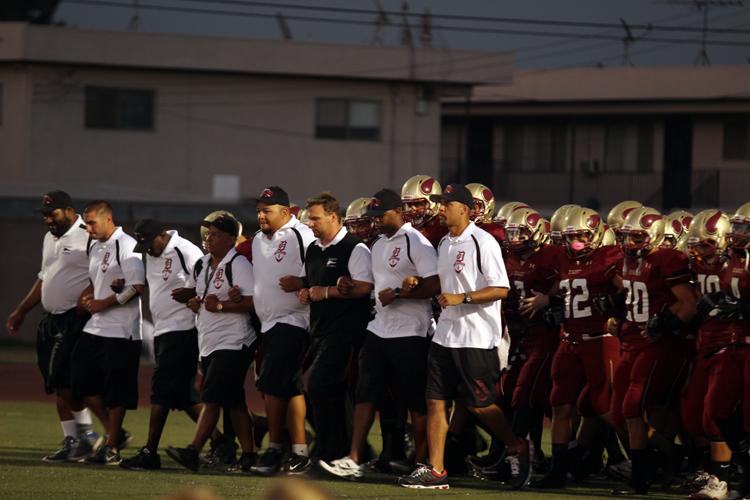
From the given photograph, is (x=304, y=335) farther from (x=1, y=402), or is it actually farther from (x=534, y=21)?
(x=534, y=21)

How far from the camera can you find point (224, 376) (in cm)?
1173

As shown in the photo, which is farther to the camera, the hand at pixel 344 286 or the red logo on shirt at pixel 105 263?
the red logo on shirt at pixel 105 263

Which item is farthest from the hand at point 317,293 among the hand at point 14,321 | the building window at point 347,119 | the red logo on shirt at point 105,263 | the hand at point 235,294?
the building window at point 347,119

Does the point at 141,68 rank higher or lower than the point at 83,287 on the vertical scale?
higher

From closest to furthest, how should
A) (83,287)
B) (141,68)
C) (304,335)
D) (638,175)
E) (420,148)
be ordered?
(304,335) < (83,287) < (141,68) < (420,148) < (638,175)

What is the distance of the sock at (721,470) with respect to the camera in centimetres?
1022

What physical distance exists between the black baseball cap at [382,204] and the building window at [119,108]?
25595mm

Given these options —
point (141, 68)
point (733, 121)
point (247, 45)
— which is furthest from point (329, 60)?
point (733, 121)

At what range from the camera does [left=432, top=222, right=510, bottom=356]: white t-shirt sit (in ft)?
35.1

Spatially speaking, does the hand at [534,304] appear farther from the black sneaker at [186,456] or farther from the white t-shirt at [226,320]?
the black sneaker at [186,456]

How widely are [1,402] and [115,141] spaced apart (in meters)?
18.4

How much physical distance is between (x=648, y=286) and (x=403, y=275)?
1.93 m

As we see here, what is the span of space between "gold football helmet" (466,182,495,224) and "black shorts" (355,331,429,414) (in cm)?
170

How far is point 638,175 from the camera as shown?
42344 millimetres
